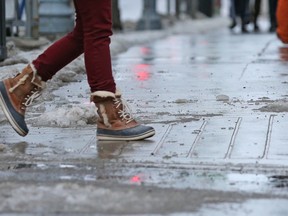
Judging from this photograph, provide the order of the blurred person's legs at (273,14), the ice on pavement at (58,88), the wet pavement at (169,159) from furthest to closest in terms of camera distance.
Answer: the blurred person's legs at (273,14) → the ice on pavement at (58,88) → the wet pavement at (169,159)

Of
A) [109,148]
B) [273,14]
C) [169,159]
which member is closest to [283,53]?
[109,148]

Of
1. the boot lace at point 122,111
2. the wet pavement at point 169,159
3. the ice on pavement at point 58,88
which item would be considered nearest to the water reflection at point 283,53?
the ice on pavement at point 58,88

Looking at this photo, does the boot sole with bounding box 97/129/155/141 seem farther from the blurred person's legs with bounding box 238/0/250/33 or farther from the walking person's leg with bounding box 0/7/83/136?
the blurred person's legs with bounding box 238/0/250/33

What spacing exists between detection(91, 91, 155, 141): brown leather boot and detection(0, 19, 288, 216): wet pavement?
0.06m

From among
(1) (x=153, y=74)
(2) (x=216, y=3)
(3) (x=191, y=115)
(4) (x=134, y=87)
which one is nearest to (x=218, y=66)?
(1) (x=153, y=74)

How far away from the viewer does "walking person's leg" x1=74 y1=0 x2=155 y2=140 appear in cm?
516

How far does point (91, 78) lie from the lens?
17.3 ft

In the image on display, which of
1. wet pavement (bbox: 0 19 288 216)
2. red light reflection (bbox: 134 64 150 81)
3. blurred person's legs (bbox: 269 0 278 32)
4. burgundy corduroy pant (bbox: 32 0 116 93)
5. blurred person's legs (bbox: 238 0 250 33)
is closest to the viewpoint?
wet pavement (bbox: 0 19 288 216)

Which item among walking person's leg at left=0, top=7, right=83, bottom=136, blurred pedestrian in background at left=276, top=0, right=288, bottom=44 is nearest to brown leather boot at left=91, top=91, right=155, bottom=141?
walking person's leg at left=0, top=7, right=83, bottom=136

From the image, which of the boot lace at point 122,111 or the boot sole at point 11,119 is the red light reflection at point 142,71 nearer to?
the boot lace at point 122,111

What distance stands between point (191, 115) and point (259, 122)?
1.70 feet

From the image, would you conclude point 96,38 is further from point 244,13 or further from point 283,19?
point 244,13

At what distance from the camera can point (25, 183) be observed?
14.0 feet

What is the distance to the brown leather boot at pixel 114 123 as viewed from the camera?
5.22 metres
